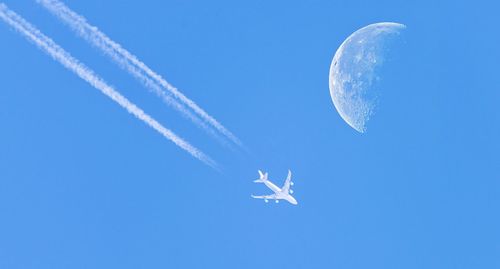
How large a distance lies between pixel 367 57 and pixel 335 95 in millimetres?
4053

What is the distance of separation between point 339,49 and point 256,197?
49.6 feet

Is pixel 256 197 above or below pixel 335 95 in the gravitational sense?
below

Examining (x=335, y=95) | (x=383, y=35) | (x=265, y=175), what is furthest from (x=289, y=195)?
(x=383, y=35)

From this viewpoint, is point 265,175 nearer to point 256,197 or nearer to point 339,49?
point 256,197

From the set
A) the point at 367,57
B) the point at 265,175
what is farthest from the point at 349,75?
the point at 265,175

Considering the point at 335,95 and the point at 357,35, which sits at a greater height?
the point at 357,35

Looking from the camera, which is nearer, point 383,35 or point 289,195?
point 383,35

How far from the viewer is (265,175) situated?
79688mm

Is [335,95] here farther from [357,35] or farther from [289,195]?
[289,195]

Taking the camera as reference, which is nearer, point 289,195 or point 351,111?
point 351,111

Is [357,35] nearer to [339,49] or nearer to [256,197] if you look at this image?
[339,49]

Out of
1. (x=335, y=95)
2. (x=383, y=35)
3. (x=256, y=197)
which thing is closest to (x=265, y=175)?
(x=256, y=197)

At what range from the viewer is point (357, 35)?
72688 millimetres

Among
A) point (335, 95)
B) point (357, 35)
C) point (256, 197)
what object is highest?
point (357, 35)
